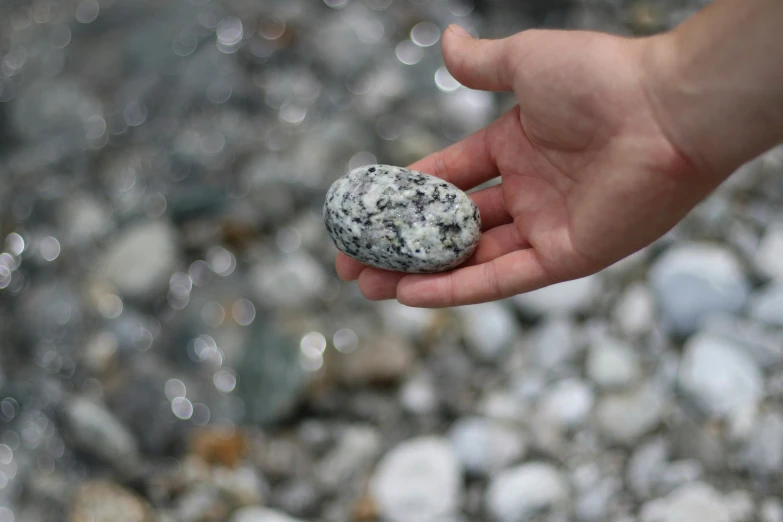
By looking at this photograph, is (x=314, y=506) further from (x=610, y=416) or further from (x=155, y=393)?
(x=610, y=416)

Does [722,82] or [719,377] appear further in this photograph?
[719,377]

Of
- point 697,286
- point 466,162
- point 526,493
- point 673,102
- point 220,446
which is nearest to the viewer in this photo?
point 673,102

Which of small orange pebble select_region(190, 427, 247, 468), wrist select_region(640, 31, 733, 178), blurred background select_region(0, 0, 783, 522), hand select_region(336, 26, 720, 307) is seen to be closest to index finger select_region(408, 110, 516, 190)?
hand select_region(336, 26, 720, 307)

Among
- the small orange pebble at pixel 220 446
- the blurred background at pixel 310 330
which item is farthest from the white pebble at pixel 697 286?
the small orange pebble at pixel 220 446

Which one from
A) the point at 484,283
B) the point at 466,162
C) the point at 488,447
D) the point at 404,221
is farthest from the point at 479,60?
the point at 488,447

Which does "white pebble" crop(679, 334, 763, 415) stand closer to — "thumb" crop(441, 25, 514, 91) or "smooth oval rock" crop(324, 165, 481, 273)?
"smooth oval rock" crop(324, 165, 481, 273)

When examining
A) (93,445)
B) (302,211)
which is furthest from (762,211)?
(93,445)

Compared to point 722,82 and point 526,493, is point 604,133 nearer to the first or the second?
point 722,82

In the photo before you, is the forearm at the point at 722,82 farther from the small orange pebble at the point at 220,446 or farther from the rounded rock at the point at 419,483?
the small orange pebble at the point at 220,446
